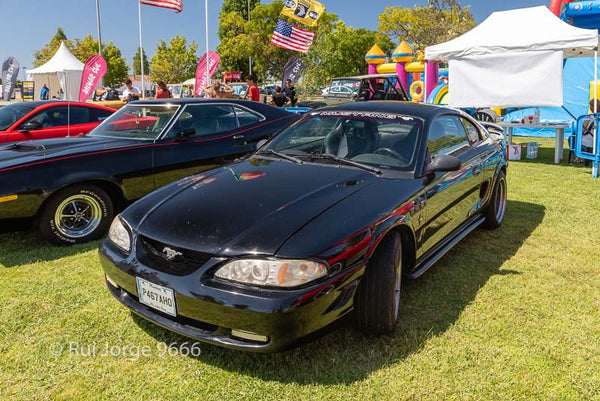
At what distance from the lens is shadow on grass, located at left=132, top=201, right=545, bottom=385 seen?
244 cm

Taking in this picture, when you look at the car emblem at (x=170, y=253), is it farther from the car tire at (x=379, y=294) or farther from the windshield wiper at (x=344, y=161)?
the windshield wiper at (x=344, y=161)

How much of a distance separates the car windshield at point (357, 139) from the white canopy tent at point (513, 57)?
6.60m

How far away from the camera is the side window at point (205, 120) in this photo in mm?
5152

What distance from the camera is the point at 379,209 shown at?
270 centimetres

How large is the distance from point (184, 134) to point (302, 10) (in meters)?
19.3

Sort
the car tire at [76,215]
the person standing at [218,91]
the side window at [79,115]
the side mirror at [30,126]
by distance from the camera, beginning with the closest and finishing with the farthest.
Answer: the car tire at [76,215]
the side mirror at [30,126]
the side window at [79,115]
the person standing at [218,91]

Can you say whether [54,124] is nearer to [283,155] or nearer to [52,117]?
[52,117]

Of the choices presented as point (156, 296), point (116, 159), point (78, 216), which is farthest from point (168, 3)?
point (156, 296)

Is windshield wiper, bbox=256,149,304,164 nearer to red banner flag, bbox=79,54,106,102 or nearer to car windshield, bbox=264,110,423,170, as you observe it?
car windshield, bbox=264,110,423,170

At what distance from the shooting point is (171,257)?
2.43 meters

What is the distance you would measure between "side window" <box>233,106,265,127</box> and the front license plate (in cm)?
351

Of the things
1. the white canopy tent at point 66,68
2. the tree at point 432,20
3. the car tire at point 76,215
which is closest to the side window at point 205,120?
the car tire at point 76,215

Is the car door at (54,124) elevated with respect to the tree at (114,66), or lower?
lower

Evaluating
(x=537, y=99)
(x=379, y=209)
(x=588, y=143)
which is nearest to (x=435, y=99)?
(x=537, y=99)
